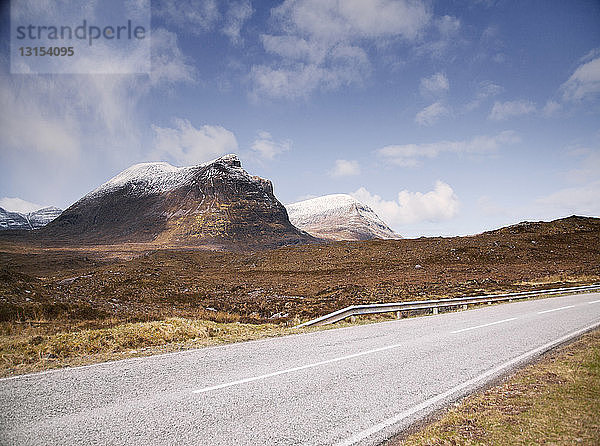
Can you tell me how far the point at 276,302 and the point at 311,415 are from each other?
22351 mm

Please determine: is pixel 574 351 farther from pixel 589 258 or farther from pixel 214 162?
pixel 214 162

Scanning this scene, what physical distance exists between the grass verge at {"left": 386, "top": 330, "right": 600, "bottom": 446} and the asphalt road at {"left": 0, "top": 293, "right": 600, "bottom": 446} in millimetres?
405

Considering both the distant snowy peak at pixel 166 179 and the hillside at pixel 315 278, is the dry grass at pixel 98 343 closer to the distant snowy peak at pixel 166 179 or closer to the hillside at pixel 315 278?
the hillside at pixel 315 278

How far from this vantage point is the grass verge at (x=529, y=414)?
4.40 m

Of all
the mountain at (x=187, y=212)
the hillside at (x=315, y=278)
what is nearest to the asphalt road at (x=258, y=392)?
the hillside at (x=315, y=278)

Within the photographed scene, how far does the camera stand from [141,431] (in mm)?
4457

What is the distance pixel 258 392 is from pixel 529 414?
13.8 ft

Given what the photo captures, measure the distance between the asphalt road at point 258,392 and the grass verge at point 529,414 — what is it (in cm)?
40

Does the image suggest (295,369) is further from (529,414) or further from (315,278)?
(315,278)

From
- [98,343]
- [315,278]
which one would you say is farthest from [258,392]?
[315,278]

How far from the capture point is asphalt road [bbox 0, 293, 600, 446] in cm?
445

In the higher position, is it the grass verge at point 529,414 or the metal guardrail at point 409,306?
the grass verge at point 529,414

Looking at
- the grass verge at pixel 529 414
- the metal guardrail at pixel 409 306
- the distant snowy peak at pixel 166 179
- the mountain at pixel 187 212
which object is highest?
the distant snowy peak at pixel 166 179

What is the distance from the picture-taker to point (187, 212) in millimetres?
158500
